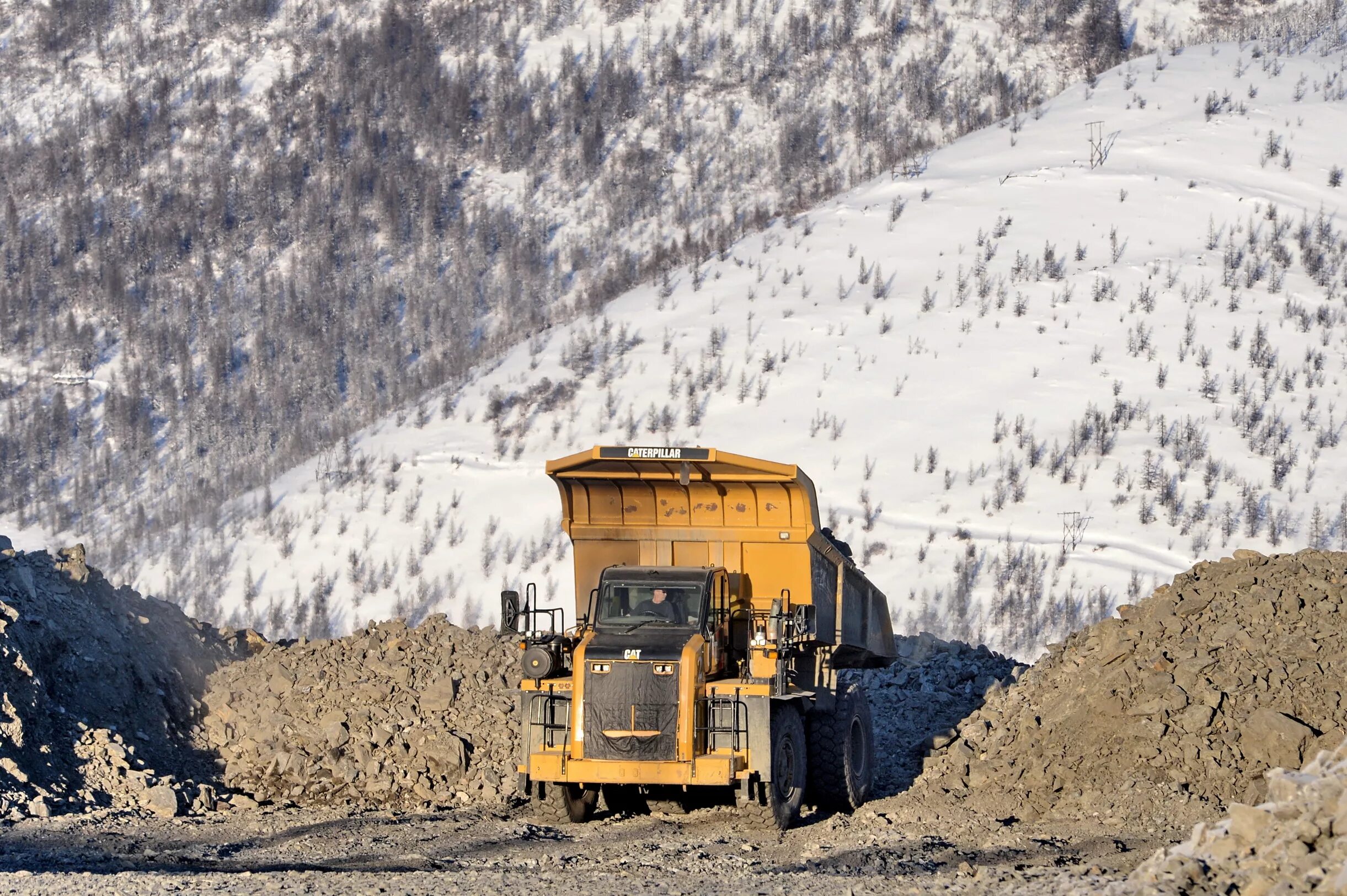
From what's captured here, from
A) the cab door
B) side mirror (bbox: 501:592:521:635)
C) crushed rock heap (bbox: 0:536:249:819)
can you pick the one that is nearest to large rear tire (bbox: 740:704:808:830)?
the cab door

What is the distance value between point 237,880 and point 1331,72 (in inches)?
2105

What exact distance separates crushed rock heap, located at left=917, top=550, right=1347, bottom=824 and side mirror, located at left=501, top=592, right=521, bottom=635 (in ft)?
14.4

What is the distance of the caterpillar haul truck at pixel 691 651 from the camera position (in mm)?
13477

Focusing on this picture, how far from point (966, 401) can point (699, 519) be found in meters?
23.4

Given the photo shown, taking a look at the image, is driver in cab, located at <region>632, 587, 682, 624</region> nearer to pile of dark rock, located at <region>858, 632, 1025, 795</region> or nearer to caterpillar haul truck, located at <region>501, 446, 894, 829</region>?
caterpillar haul truck, located at <region>501, 446, 894, 829</region>

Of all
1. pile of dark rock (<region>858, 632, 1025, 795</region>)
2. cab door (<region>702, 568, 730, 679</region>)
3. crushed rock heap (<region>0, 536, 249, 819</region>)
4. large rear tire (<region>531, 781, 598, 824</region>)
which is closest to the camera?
cab door (<region>702, 568, 730, 679</region>)

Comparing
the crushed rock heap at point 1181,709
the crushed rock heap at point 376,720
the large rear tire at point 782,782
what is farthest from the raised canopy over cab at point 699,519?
the crushed rock heap at point 1181,709

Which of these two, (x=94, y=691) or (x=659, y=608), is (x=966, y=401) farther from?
(x=94, y=691)

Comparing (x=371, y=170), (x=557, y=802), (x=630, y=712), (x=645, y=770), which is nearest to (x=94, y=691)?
(x=557, y=802)

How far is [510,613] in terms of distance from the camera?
14789 millimetres

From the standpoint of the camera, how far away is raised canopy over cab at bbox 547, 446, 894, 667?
14773mm

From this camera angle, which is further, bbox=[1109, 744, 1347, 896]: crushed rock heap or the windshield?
the windshield

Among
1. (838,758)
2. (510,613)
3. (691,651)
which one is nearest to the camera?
(691,651)

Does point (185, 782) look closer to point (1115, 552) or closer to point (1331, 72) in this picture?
point (1115, 552)
